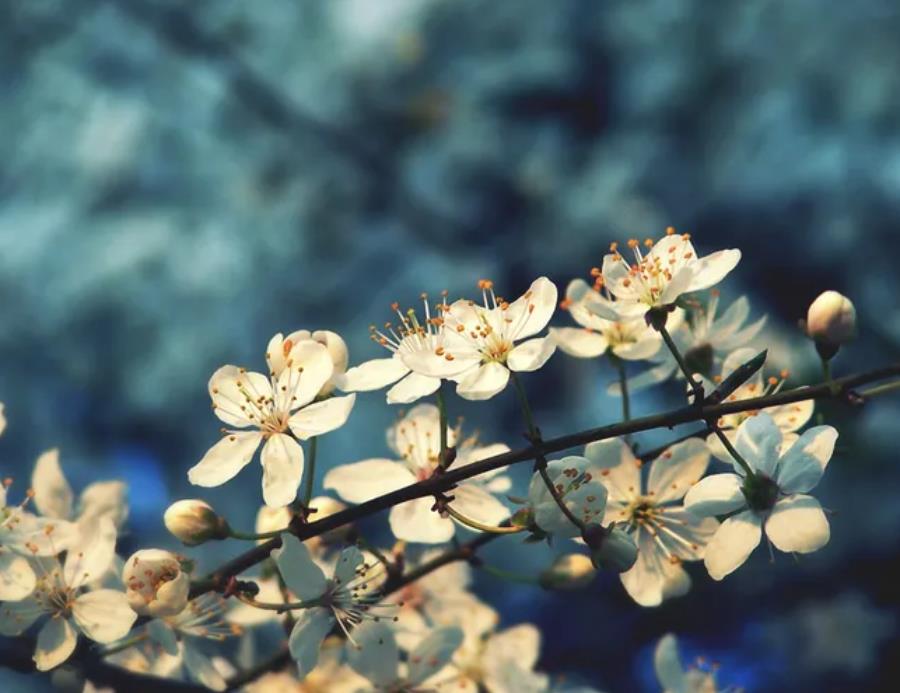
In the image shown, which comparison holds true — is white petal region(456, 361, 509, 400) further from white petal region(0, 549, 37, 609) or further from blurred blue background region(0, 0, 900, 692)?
blurred blue background region(0, 0, 900, 692)

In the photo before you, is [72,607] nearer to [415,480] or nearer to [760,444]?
[415,480]

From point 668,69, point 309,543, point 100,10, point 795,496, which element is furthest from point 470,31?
point 795,496

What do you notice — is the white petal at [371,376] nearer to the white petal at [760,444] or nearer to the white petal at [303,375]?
the white petal at [303,375]

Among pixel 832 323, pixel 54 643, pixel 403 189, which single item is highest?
pixel 403 189

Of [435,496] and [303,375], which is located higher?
[303,375]

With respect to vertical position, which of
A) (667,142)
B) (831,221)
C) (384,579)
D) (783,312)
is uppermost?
(667,142)

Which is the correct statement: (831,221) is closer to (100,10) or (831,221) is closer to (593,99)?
(593,99)

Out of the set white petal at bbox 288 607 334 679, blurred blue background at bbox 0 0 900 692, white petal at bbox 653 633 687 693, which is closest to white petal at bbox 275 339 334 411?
white petal at bbox 288 607 334 679

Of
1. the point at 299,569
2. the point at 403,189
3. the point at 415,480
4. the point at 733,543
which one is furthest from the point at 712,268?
the point at 403,189
